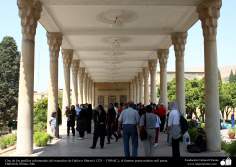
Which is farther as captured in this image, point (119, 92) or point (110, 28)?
point (119, 92)

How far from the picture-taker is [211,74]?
42.7 ft

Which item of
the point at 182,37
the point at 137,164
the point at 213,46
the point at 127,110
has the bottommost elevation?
the point at 137,164

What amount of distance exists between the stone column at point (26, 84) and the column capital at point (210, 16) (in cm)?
554

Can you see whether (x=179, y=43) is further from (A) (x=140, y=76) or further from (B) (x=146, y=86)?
(A) (x=140, y=76)

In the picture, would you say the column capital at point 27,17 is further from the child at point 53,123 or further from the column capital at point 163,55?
the column capital at point 163,55

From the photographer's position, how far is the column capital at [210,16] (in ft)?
42.0

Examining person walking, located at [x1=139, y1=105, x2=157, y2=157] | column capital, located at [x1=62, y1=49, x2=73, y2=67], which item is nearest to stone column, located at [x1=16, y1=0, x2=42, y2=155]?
person walking, located at [x1=139, y1=105, x2=157, y2=157]

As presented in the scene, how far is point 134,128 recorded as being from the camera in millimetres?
10195

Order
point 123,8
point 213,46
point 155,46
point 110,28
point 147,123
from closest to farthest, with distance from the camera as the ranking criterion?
point 147,123, point 213,46, point 123,8, point 110,28, point 155,46

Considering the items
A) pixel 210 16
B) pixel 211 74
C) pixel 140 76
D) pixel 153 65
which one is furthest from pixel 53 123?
pixel 140 76

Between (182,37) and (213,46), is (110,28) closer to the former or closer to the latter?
(182,37)

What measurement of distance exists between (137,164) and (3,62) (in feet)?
148

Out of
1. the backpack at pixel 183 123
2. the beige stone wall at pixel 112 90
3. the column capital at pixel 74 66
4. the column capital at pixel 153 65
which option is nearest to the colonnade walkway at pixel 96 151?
the backpack at pixel 183 123


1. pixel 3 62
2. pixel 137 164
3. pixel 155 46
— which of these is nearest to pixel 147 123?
pixel 137 164
